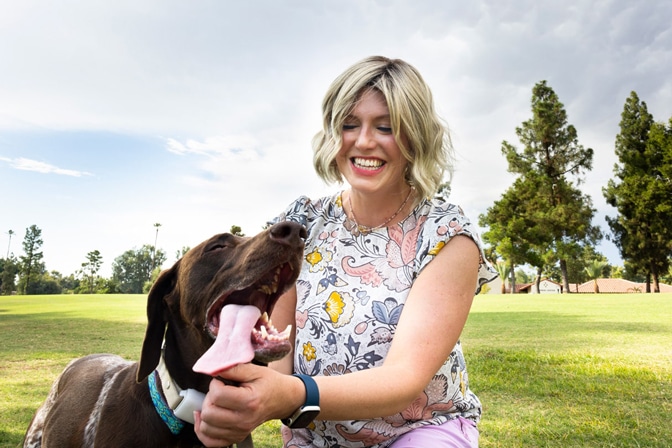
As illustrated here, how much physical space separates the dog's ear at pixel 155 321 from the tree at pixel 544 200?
47453mm

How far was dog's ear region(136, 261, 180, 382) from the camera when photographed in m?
2.62

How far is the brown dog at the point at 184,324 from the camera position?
7.17 ft

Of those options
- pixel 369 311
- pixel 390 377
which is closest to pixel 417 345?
pixel 390 377

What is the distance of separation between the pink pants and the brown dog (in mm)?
902

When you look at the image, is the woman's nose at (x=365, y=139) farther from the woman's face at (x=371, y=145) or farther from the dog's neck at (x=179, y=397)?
the dog's neck at (x=179, y=397)

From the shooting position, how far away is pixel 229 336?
189 centimetres

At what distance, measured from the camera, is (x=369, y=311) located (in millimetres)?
2633

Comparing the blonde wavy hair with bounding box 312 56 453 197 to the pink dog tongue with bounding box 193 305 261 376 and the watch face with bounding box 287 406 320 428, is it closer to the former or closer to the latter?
the pink dog tongue with bounding box 193 305 261 376

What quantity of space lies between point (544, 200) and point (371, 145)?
159ft

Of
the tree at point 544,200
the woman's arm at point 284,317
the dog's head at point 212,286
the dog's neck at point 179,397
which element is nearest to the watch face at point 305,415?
the dog's head at point 212,286

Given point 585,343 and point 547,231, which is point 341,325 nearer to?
point 585,343

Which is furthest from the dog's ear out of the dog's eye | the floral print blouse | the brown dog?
the floral print blouse

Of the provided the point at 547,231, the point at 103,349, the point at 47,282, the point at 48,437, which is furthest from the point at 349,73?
the point at 47,282

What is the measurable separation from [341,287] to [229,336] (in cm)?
97
